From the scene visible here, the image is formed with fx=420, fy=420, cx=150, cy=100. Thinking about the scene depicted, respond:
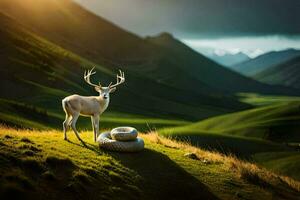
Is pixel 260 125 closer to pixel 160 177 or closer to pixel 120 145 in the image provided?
pixel 120 145

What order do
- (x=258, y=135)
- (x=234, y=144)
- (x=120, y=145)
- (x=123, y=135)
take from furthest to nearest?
(x=258, y=135) → (x=234, y=144) → (x=123, y=135) → (x=120, y=145)

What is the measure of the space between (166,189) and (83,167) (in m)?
3.61

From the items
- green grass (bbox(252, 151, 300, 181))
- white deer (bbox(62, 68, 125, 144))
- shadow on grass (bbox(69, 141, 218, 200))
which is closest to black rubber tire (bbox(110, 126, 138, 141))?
shadow on grass (bbox(69, 141, 218, 200))

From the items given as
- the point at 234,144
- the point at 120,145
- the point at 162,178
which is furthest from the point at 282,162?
the point at 162,178

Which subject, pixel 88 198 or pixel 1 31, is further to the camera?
pixel 1 31

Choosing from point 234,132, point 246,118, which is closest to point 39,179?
point 234,132

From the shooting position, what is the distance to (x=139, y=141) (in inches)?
827

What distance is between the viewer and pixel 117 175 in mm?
17203

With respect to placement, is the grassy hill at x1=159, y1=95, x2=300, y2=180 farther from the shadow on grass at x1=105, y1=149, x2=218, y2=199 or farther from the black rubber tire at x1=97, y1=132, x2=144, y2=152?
the shadow on grass at x1=105, y1=149, x2=218, y2=199

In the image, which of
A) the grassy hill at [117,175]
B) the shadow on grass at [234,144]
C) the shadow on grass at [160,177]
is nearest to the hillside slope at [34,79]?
the shadow on grass at [234,144]

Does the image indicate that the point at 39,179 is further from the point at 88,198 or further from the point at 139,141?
the point at 139,141

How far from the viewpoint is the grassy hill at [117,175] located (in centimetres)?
1466

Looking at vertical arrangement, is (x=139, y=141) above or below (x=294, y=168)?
above

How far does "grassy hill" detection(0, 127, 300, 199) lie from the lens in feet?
48.1
